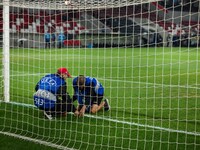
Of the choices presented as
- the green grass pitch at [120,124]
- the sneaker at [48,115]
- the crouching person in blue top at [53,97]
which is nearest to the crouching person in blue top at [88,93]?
the green grass pitch at [120,124]

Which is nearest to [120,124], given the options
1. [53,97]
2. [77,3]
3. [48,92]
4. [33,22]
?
[53,97]

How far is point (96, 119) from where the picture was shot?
611 centimetres

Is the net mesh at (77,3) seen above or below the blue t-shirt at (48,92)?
above

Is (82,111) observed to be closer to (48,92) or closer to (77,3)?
(48,92)

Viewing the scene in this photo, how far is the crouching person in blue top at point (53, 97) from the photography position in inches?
239

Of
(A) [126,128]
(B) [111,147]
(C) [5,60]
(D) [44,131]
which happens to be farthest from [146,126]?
(C) [5,60]

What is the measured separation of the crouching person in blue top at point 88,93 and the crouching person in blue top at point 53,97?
11.1 inches

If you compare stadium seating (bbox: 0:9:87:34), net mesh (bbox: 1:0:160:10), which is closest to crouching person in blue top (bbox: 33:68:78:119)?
net mesh (bbox: 1:0:160:10)

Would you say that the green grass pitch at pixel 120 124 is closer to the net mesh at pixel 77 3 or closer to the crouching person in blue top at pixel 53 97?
the crouching person in blue top at pixel 53 97

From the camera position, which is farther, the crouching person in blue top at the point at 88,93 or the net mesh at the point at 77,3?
the crouching person in blue top at the point at 88,93

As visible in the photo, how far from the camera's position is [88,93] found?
21.5 ft

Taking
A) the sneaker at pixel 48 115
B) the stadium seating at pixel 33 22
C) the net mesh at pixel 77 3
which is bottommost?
the sneaker at pixel 48 115

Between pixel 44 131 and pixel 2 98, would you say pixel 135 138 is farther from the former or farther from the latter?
pixel 2 98

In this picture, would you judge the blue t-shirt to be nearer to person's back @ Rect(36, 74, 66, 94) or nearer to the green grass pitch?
person's back @ Rect(36, 74, 66, 94)
